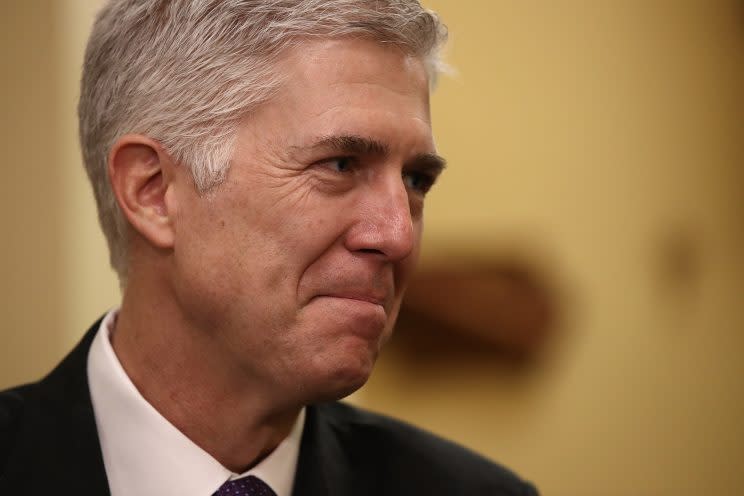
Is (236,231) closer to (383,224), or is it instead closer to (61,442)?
(383,224)

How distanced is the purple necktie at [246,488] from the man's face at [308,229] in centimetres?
20

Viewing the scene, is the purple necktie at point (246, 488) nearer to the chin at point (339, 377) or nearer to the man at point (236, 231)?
the man at point (236, 231)

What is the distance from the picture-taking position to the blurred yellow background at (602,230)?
10.3ft

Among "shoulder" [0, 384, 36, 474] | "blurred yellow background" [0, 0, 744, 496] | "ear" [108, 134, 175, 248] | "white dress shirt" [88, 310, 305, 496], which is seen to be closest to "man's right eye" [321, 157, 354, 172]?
"ear" [108, 134, 175, 248]

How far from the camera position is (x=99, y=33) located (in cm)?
172

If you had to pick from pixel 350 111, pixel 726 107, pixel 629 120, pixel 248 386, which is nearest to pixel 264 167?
pixel 350 111

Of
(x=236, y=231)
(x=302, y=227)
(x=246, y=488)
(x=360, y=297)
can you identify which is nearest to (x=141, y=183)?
(x=236, y=231)

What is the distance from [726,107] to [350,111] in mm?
2291

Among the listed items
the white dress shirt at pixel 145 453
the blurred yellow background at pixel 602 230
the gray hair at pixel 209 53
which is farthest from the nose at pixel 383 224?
the blurred yellow background at pixel 602 230

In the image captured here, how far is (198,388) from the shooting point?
165cm

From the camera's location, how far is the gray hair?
154cm

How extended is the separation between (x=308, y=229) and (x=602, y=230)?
77.7 inches

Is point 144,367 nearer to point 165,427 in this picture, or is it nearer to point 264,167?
point 165,427

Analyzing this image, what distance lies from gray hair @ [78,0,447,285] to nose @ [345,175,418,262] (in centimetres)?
25
